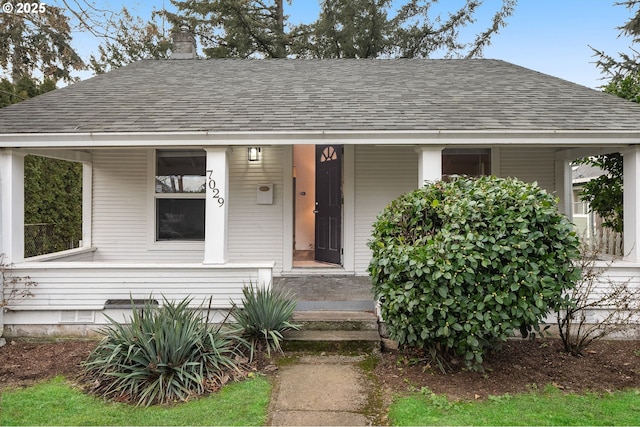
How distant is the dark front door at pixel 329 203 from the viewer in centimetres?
739

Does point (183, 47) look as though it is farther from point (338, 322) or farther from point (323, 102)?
point (338, 322)

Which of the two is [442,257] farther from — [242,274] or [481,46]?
[481,46]

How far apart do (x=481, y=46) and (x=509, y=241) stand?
15.8 meters

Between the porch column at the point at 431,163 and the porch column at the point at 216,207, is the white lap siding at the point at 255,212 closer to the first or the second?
the porch column at the point at 216,207

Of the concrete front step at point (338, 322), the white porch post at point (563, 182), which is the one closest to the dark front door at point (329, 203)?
the concrete front step at point (338, 322)

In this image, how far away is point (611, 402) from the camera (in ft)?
11.4

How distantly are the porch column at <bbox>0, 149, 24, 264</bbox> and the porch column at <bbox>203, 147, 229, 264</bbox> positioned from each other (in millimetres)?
2373

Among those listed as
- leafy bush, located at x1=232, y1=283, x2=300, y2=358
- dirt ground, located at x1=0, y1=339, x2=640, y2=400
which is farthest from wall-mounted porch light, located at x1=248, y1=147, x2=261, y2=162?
dirt ground, located at x1=0, y1=339, x2=640, y2=400

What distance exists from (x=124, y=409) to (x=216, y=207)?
261 cm

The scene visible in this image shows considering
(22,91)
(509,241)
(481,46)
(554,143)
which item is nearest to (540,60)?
(481,46)

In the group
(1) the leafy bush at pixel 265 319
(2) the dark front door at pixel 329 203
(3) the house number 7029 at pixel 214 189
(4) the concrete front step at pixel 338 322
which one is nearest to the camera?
(1) the leafy bush at pixel 265 319

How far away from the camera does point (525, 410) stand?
335cm

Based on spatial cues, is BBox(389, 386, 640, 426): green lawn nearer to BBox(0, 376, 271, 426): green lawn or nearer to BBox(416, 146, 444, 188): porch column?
BBox(0, 376, 271, 426): green lawn

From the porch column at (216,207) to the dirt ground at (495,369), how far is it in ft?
5.97
